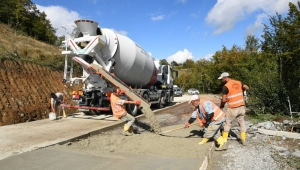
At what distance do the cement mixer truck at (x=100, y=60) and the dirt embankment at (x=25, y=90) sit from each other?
232 centimetres

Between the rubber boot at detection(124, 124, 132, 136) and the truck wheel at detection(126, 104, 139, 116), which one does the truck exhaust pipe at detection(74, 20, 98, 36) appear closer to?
the truck wheel at detection(126, 104, 139, 116)

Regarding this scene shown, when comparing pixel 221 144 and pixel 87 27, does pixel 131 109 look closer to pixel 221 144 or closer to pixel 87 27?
pixel 87 27

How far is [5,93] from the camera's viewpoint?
34.1ft

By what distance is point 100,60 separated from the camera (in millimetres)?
8898

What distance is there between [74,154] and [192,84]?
152 feet

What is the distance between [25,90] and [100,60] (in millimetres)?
4849

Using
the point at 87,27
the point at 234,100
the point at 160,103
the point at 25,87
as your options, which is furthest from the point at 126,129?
the point at 160,103

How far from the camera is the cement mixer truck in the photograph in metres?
8.68

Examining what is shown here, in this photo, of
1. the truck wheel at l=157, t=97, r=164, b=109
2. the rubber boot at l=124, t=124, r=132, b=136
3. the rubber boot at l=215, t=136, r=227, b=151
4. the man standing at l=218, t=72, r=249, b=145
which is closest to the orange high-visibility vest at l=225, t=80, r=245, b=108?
the man standing at l=218, t=72, r=249, b=145

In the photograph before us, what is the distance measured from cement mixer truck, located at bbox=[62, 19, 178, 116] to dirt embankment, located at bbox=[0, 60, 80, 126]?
7.60ft

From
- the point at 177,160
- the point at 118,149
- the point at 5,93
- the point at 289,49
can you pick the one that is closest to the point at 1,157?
the point at 118,149

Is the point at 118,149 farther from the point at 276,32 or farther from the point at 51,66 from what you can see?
the point at 51,66

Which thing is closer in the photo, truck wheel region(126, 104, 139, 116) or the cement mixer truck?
the cement mixer truck

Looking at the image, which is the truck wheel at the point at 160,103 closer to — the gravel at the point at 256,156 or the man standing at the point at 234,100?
the gravel at the point at 256,156
